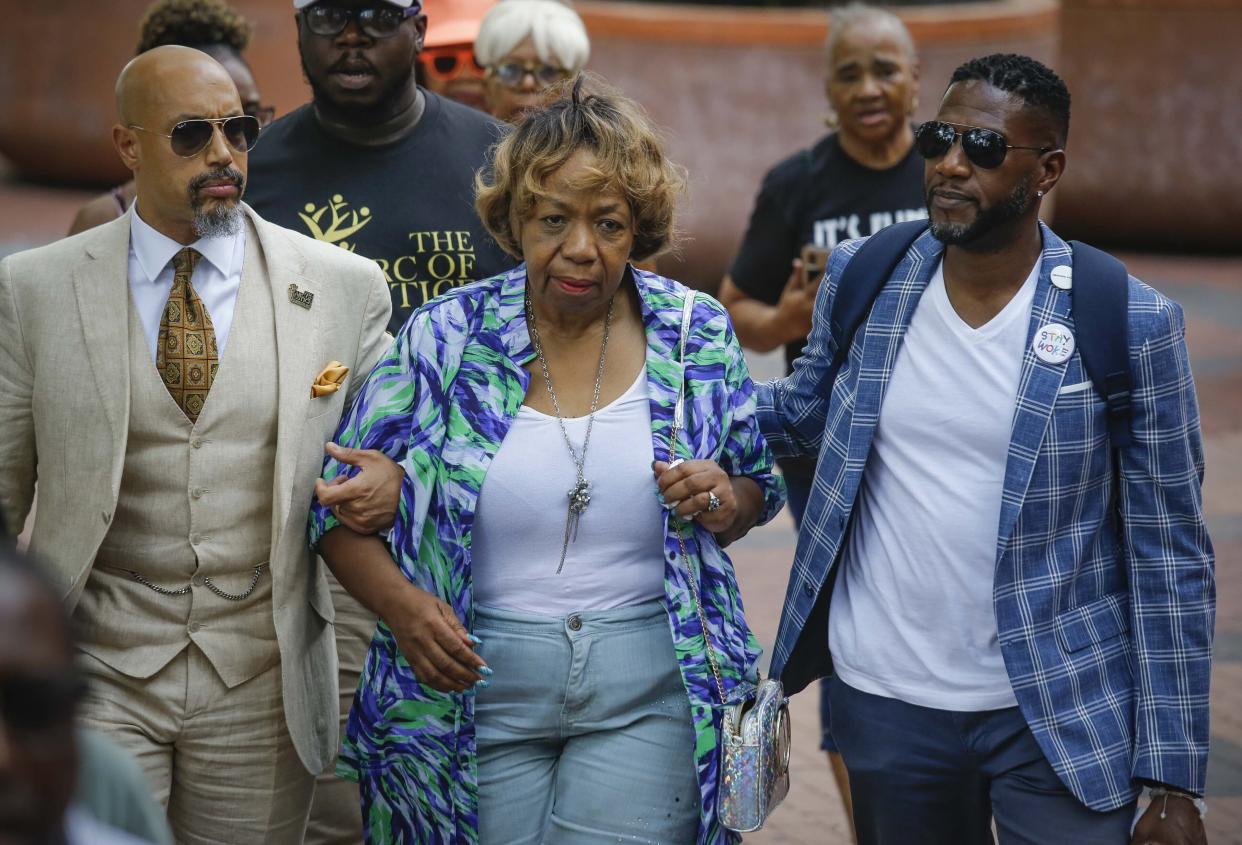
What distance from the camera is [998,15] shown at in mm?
12836

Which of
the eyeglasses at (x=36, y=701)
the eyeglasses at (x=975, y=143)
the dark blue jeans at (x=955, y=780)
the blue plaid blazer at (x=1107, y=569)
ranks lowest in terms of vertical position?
the dark blue jeans at (x=955, y=780)

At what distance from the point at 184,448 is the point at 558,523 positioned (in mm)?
818

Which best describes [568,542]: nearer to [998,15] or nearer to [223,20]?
[223,20]

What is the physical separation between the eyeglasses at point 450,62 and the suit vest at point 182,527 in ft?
9.17

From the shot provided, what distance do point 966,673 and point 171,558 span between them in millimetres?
1675

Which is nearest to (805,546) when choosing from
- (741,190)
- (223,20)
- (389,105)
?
(389,105)

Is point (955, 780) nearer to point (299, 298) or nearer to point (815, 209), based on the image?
point (299, 298)

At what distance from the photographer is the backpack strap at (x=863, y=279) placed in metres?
3.72

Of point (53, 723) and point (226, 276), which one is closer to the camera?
point (53, 723)

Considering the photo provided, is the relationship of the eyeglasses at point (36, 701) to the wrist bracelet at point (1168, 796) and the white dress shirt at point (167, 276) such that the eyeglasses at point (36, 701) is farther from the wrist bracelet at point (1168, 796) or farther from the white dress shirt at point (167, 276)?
the wrist bracelet at point (1168, 796)

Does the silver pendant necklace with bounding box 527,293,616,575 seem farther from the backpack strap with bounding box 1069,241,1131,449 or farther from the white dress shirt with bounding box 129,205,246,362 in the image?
the backpack strap with bounding box 1069,241,1131,449

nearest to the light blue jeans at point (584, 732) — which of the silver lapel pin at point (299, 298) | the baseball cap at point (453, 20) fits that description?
the silver lapel pin at point (299, 298)

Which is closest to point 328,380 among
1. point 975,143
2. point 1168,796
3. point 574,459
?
point 574,459

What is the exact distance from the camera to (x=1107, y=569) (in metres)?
3.57
